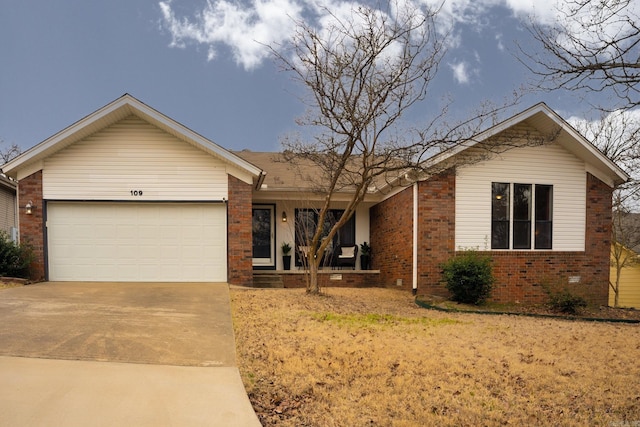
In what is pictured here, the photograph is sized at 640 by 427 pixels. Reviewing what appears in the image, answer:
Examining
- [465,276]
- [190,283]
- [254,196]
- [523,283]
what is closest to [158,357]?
[190,283]

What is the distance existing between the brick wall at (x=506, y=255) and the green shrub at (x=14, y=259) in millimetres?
9656

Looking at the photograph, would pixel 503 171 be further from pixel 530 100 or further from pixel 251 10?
pixel 251 10

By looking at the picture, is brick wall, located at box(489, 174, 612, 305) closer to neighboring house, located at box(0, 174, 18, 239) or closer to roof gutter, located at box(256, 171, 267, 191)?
roof gutter, located at box(256, 171, 267, 191)

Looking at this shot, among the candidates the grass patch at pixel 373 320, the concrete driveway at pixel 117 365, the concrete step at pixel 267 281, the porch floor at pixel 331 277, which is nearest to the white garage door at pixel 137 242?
the concrete step at pixel 267 281

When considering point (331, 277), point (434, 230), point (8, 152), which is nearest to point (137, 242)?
point (331, 277)

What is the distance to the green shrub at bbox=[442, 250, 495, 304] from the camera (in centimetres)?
992

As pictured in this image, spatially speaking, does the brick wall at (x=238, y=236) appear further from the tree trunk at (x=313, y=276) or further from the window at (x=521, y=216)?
the window at (x=521, y=216)

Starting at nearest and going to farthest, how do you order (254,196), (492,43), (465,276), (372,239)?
(465,276) < (492,43) < (254,196) < (372,239)

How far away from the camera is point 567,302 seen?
9883mm

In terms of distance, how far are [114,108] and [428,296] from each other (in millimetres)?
9139

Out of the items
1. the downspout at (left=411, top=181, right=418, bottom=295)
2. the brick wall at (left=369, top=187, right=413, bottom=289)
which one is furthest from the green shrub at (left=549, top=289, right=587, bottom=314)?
the brick wall at (left=369, top=187, right=413, bottom=289)

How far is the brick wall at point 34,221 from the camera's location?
1036cm

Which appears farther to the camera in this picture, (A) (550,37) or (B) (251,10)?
(B) (251,10)

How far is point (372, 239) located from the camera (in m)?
14.5
